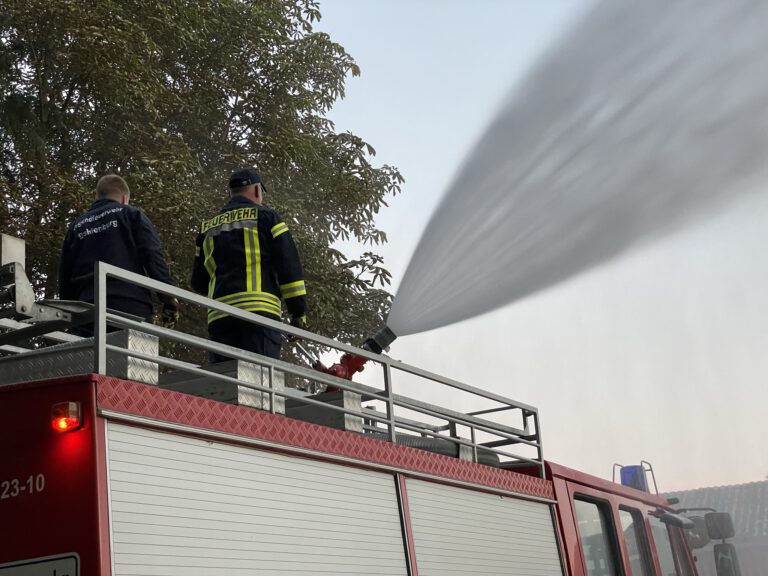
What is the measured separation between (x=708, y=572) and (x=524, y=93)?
4989 mm

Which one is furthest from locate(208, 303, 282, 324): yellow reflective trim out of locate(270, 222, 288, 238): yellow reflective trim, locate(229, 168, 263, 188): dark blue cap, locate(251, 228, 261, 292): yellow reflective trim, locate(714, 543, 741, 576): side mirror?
locate(714, 543, 741, 576): side mirror

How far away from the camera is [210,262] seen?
22.7 feet

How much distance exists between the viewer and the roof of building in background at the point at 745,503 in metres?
14.7

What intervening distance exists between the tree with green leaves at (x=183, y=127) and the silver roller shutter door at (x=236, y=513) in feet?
29.6

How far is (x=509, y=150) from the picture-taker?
10258mm

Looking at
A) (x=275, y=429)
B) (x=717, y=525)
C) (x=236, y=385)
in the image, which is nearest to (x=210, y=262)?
(x=236, y=385)

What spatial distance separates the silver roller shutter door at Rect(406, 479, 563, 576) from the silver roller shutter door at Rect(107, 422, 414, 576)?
379mm

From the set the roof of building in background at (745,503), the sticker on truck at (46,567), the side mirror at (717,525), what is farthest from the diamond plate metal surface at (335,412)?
the roof of building in background at (745,503)

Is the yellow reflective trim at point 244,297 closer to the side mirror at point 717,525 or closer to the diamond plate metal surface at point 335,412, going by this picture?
the diamond plate metal surface at point 335,412

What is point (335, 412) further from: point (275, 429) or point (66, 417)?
point (66, 417)

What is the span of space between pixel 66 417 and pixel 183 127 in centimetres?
1335

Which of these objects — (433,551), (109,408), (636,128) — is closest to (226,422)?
(109,408)

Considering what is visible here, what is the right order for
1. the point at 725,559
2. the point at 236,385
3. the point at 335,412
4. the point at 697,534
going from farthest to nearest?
1. the point at 697,534
2. the point at 725,559
3. the point at 335,412
4. the point at 236,385

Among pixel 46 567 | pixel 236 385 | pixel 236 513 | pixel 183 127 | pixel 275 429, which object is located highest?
pixel 183 127
